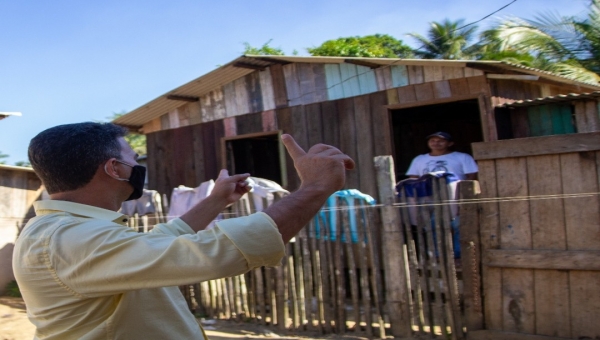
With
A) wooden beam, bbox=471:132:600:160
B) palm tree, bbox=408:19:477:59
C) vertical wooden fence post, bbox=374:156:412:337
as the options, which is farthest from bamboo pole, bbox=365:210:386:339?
palm tree, bbox=408:19:477:59

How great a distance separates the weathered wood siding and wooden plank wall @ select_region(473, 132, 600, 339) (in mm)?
8399

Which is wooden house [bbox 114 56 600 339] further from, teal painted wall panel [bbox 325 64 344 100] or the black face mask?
the black face mask

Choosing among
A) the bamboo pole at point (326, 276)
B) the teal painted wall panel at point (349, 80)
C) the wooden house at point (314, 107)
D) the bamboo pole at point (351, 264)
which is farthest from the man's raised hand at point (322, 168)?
the teal painted wall panel at point (349, 80)

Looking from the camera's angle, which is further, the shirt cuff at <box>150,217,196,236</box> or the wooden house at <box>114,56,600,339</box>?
the wooden house at <box>114,56,600,339</box>

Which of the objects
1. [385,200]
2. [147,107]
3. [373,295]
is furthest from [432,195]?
[147,107]

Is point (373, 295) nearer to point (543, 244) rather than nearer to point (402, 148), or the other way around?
point (543, 244)

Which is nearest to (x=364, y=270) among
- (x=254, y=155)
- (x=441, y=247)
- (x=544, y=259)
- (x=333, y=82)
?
(x=441, y=247)

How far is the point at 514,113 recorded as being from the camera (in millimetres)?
7680

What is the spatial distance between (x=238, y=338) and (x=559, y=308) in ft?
11.4

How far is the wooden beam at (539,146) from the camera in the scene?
4688 mm

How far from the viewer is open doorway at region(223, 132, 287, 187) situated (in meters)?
9.88

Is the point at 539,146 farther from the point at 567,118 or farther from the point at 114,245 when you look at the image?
the point at 114,245

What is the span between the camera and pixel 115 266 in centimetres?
141

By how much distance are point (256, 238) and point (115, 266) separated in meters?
0.37
